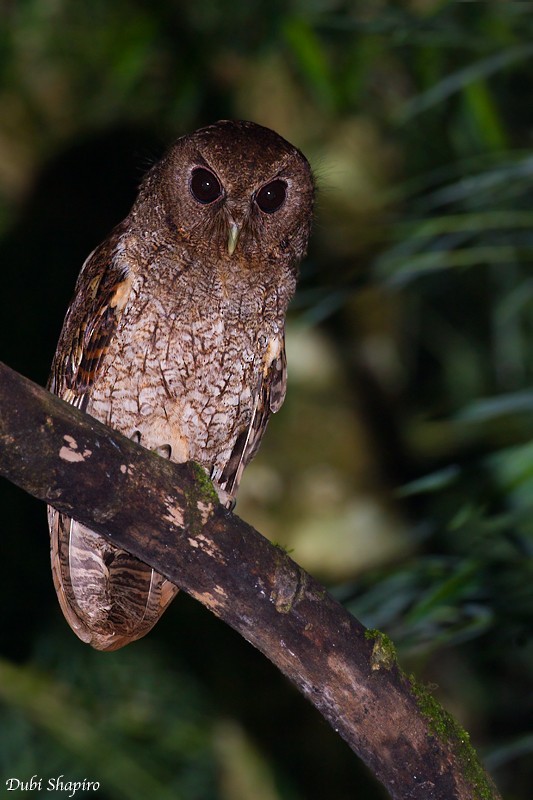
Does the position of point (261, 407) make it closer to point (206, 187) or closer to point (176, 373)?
point (176, 373)

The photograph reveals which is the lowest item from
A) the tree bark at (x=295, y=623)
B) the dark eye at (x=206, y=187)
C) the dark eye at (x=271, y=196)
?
the tree bark at (x=295, y=623)

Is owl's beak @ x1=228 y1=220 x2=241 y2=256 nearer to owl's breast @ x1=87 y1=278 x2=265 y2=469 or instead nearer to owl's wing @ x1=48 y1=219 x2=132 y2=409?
owl's breast @ x1=87 y1=278 x2=265 y2=469

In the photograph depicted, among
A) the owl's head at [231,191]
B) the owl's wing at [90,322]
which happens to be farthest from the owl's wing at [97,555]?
the owl's head at [231,191]

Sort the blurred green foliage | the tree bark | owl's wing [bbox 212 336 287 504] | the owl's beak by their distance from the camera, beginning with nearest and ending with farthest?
1. the tree bark
2. the owl's beak
3. owl's wing [bbox 212 336 287 504]
4. the blurred green foliage

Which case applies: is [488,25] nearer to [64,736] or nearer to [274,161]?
[274,161]

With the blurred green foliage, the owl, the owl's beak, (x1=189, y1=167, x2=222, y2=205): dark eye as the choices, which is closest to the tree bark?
the owl

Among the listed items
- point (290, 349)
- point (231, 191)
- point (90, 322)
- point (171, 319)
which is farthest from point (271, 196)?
point (290, 349)

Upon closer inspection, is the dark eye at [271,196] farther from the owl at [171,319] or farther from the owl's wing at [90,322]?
the owl's wing at [90,322]
